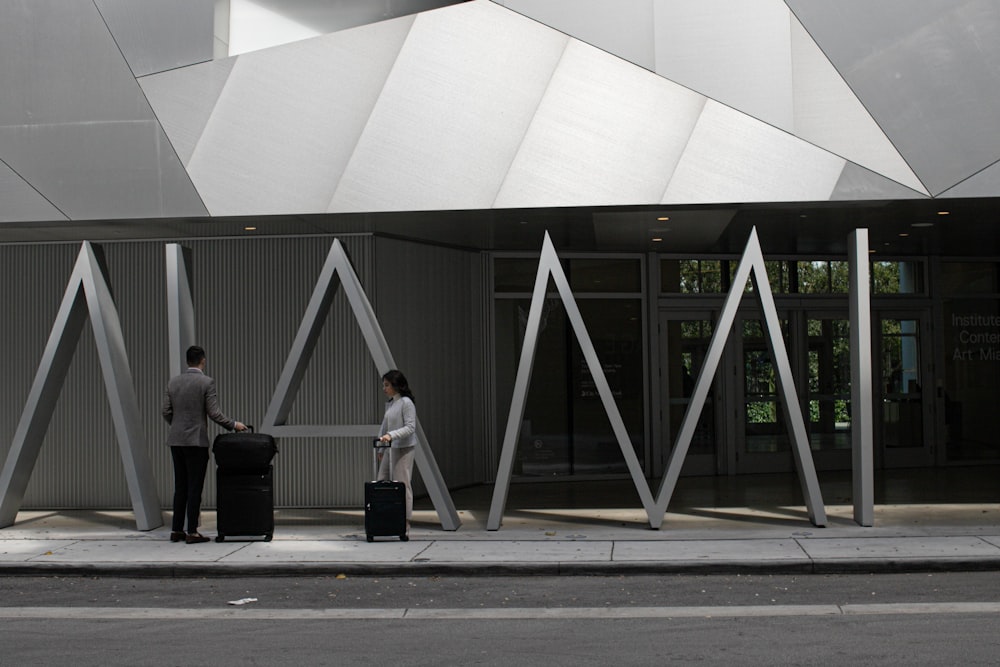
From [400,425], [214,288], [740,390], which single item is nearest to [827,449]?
[740,390]

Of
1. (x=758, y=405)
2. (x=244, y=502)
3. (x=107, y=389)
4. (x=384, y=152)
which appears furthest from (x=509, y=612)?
(x=758, y=405)

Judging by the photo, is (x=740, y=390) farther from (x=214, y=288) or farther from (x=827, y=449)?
(x=214, y=288)

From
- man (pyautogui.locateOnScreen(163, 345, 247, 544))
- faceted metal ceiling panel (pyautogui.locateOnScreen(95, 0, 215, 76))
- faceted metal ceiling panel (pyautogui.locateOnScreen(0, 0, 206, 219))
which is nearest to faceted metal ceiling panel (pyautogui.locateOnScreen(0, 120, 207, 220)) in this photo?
faceted metal ceiling panel (pyautogui.locateOnScreen(0, 0, 206, 219))

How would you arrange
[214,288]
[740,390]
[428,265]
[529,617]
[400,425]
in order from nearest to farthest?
[529,617], [400,425], [214,288], [428,265], [740,390]

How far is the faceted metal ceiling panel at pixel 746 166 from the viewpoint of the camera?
10961mm

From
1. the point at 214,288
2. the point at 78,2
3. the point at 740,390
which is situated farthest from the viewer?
the point at 740,390

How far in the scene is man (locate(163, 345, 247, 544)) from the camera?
35.4 ft

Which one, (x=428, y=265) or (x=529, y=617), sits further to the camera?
(x=428, y=265)

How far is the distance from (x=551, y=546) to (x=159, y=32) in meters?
7.03

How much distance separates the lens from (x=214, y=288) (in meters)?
13.7

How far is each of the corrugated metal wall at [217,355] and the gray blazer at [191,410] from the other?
2575mm

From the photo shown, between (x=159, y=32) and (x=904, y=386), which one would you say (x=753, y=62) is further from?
(x=904, y=386)

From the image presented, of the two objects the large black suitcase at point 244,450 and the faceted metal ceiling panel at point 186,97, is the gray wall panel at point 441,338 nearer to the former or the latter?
the faceted metal ceiling panel at point 186,97

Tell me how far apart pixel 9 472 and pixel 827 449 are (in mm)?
11990
